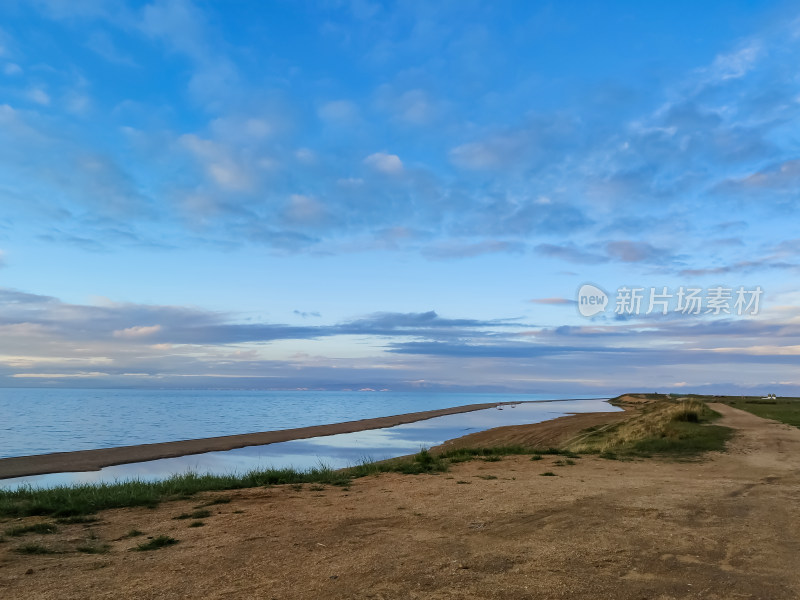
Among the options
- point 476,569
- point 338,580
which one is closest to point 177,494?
point 338,580

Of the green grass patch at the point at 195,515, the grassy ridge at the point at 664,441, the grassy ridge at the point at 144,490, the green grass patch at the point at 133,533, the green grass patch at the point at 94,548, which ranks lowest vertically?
the grassy ridge at the point at 144,490

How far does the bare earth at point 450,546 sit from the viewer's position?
19.7 ft

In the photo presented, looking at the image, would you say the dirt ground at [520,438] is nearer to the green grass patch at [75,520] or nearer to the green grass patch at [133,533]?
the green grass patch at [75,520]

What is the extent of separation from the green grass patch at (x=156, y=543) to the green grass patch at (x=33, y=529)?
2078 millimetres

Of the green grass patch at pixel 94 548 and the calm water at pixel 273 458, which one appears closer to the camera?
the green grass patch at pixel 94 548

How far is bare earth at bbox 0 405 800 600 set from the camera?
6.01 metres

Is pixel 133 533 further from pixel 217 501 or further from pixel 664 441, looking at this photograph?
pixel 664 441

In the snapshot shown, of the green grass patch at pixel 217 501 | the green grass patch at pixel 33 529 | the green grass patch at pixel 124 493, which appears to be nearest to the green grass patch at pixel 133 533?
the green grass patch at pixel 33 529

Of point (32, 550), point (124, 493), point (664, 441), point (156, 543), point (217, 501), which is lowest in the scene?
point (124, 493)

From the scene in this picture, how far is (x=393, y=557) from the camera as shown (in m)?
7.03

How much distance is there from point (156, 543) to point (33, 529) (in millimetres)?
2585

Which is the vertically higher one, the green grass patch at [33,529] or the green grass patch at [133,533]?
the green grass patch at [133,533]

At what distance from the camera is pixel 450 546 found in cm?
758

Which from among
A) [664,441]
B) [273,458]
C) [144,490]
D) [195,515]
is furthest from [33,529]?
[664,441]
